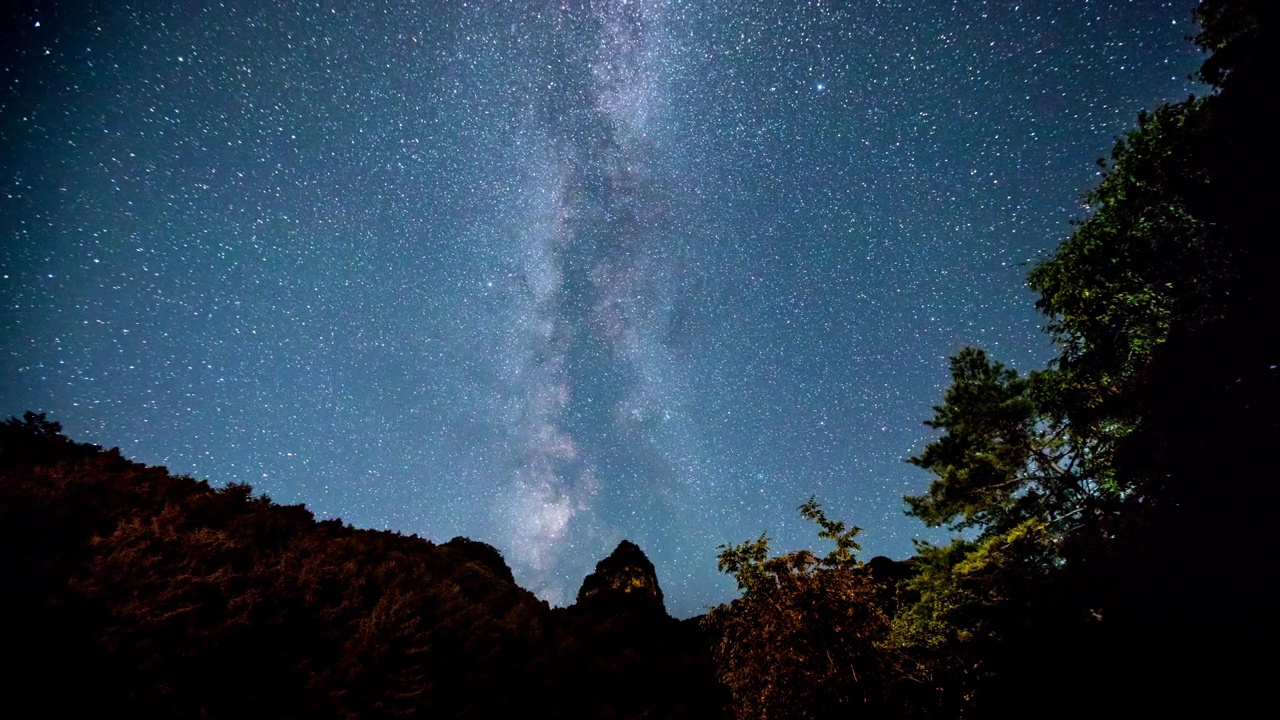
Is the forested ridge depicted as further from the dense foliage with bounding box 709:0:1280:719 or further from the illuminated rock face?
the illuminated rock face

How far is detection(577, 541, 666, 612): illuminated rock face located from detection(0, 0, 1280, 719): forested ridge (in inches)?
415

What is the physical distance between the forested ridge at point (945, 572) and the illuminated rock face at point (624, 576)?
10.5 metres

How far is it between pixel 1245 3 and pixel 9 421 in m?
26.2

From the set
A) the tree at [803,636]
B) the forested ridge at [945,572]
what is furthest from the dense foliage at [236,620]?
the tree at [803,636]

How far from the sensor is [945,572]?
546 inches

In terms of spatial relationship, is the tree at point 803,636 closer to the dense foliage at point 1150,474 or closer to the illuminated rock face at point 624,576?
the dense foliage at point 1150,474

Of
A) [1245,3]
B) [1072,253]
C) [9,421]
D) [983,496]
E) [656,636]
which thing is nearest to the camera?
[9,421]

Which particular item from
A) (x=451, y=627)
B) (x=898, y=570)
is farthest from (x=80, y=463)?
(x=898, y=570)

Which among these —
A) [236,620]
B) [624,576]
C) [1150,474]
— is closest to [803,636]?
[236,620]

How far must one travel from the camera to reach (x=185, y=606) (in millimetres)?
4531

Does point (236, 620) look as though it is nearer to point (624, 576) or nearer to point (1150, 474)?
point (1150, 474)

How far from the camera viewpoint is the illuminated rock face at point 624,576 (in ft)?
78.9

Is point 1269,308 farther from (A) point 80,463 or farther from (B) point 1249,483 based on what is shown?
(A) point 80,463

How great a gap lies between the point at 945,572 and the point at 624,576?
16234 mm
